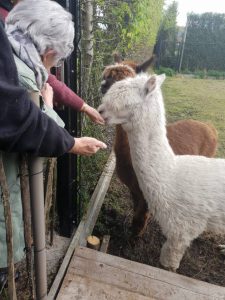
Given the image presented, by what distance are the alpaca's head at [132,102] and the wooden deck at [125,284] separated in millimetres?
1186

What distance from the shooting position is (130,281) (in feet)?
8.48

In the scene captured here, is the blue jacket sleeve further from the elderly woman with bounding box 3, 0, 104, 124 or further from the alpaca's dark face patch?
the alpaca's dark face patch

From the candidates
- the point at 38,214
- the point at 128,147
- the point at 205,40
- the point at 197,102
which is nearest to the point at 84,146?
the point at 38,214

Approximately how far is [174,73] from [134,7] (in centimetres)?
1306

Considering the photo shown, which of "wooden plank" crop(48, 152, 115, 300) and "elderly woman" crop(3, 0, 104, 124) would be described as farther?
"wooden plank" crop(48, 152, 115, 300)

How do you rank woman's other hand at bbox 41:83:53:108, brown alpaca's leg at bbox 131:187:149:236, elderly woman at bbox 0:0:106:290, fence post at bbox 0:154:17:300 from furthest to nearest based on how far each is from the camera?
1. brown alpaca's leg at bbox 131:187:149:236
2. woman's other hand at bbox 41:83:53:108
3. elderly woman at bbox 0:0:106:290
4. fence post at bbox 0:154:17:300

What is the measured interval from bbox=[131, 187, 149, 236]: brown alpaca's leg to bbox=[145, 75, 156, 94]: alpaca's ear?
128 centimetres

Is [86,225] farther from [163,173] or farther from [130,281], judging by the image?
[163,173]

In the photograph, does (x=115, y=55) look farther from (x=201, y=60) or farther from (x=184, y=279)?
(x=201, y=60)

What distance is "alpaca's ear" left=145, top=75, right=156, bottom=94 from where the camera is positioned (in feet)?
8.12

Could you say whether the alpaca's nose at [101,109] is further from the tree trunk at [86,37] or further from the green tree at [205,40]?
the green tree at [205,40]

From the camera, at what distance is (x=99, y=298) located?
244cm

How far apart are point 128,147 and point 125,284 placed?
131cm

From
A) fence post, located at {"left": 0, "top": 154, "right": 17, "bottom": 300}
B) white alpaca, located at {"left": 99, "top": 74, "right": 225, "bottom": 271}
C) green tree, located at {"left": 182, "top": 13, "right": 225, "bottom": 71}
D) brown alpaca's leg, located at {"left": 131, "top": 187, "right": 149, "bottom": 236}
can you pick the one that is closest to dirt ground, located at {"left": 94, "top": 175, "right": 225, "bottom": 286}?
brown alpaca's leg, located at {"left": 131, "top": 187, "right": 149, "bottom": 236}
